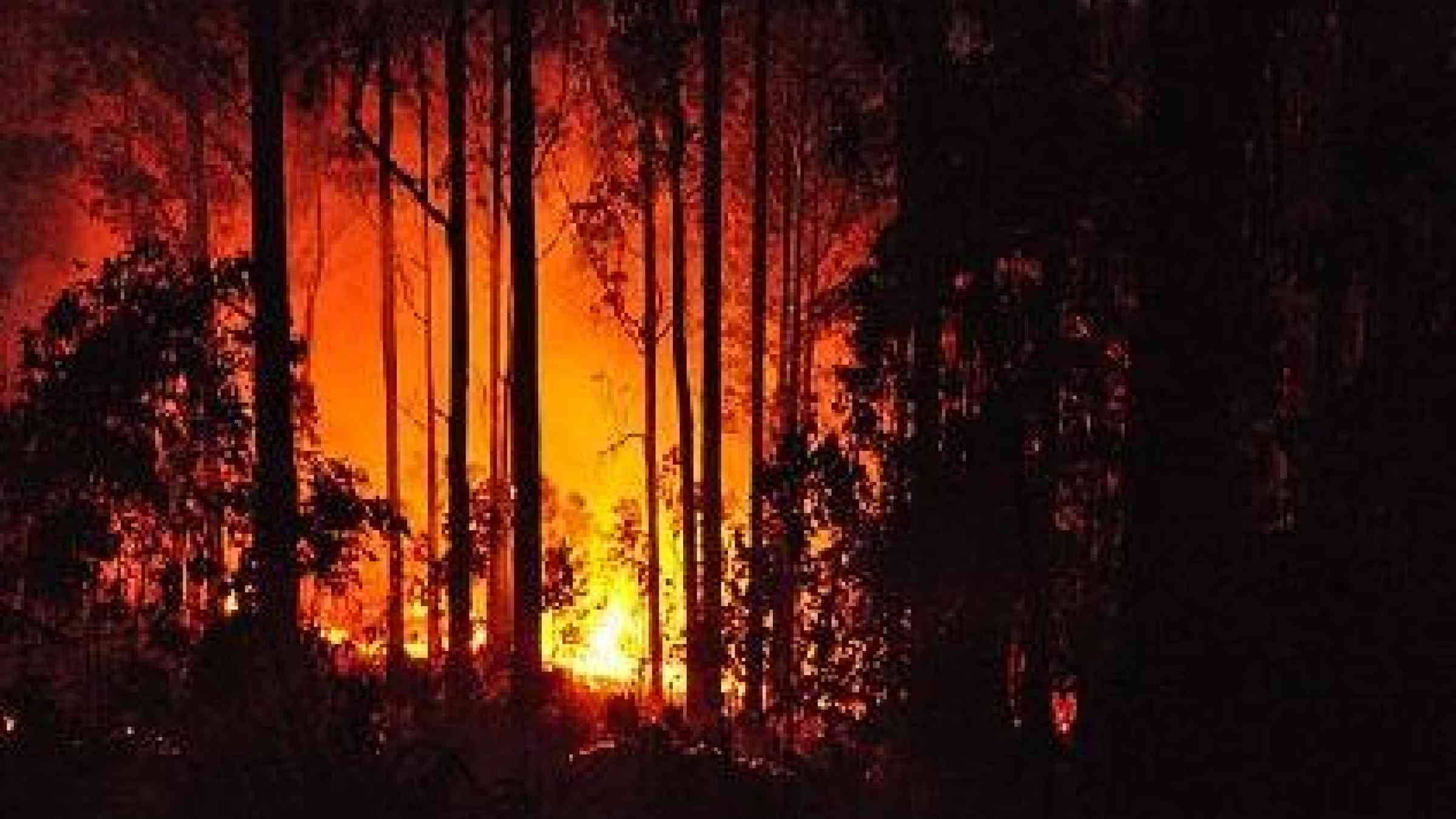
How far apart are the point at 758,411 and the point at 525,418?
6.54 m

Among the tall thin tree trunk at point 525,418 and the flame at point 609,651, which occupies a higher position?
the tall thin tree trunk at point 525,418

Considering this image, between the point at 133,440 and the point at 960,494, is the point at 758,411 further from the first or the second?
the point at 133,440

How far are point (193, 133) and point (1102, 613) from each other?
2275cm

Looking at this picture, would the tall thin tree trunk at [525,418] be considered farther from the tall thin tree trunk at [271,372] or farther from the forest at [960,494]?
the tall thin tree trunk at [271,372]

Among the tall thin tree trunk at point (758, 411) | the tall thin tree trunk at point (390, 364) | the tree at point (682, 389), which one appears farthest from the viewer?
the tall thin tree trunk at point (390, 364)

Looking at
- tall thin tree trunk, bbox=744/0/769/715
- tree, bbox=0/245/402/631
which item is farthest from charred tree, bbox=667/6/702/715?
tree, bbox=0/245/402/631

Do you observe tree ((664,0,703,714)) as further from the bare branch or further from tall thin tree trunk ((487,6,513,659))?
the bare branch

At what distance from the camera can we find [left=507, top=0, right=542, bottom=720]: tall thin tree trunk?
15.5m

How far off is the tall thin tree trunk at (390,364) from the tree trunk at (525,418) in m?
1.17

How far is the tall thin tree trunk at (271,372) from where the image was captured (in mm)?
12352

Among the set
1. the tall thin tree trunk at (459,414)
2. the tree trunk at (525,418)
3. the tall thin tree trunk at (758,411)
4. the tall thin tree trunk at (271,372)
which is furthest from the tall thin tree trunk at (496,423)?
the tall thin tree trunk at (271,372)

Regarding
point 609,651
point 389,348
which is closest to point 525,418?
point 389,348

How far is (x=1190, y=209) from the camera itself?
6.30m

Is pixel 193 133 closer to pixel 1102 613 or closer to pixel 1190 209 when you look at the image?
pixel 1102 613
